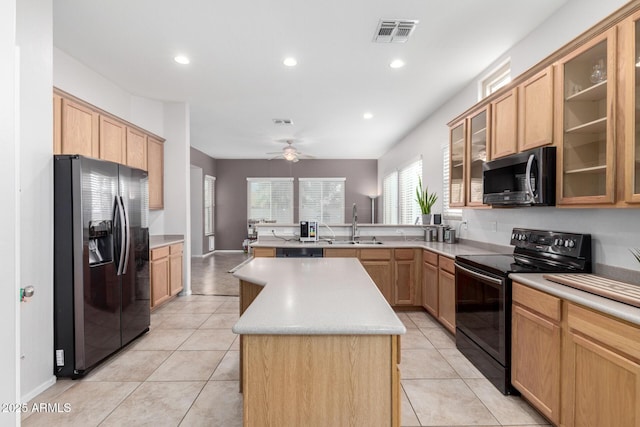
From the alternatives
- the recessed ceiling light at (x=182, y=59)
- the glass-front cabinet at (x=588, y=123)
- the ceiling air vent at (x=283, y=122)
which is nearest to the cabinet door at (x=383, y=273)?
the glass-front cabinet at (x=588, y=123)

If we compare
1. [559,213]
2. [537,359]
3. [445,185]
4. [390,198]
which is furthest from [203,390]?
[390,198]

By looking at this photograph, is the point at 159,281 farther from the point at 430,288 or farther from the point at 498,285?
the point at 498,285

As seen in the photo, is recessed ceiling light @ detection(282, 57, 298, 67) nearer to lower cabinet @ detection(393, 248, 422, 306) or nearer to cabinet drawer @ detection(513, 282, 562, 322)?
lower cabinet @ detection(393, 248, 422, 306)

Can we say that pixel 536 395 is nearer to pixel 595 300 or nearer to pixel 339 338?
pixel 595 300

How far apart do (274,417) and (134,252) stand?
2.47 meters

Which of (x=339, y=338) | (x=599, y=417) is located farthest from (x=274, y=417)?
(x=599, y=417)

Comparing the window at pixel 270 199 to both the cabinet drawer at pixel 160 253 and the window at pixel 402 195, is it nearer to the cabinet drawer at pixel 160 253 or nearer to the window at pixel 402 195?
the window at pixel 402 195

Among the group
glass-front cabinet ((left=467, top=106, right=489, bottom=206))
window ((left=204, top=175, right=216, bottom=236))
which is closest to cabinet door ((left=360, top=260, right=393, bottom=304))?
glass-front cabinet ((left=467, top=106, right=489, bottom=206))

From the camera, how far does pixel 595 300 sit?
5.14 feet

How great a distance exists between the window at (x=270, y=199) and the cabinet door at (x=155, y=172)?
487 centimetres

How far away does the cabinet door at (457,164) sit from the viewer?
11.6 feet

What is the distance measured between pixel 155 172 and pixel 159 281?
5.38 feet

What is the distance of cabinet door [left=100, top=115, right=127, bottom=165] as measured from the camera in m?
3.68

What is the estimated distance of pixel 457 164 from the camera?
3.69 meters
